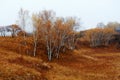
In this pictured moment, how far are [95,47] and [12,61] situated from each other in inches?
2858

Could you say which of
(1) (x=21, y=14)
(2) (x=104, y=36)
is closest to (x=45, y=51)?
(1) (x=21, y=14)

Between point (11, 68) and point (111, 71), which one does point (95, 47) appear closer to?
point (111, 71)

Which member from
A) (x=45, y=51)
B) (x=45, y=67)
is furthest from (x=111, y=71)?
(x=45, y=51)

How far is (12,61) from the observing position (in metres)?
40.2

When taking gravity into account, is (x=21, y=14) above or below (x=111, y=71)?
above

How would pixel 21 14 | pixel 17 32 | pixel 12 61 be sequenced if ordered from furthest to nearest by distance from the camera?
1. pixel 17 32
2. pixel 21 14
3. pixel 12 61

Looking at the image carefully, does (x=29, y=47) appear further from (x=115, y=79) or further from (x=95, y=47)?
(x=95, y=47)

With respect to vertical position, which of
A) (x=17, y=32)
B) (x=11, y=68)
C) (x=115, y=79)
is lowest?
(x=115, y=79)

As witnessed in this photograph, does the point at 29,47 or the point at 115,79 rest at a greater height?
the point at 29,47

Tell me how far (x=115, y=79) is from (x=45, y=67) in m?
12.6

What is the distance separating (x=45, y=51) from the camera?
56.5 metres

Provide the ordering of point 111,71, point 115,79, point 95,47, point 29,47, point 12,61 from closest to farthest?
point 115,79
point 12,61
point 111,71
point 29,47
point 95,47

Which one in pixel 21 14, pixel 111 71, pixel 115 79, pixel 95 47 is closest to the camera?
pixel 115 79

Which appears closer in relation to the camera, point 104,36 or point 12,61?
point 12,61
